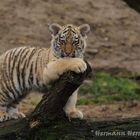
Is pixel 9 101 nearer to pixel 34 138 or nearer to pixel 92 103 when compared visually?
pixel 34 138

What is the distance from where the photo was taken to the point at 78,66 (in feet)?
20.7

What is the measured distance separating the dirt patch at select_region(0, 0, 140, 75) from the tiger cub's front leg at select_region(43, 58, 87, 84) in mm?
5790

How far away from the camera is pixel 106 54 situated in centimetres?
1327

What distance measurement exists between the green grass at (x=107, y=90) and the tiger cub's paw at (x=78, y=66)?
4.40 m

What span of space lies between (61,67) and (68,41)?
332 mm

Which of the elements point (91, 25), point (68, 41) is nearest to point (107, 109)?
point (68, 41)

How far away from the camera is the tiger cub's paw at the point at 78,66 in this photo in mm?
6270

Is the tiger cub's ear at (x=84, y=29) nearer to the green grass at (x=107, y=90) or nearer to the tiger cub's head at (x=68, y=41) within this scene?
the tiger cub's head at (x=68, y=41)

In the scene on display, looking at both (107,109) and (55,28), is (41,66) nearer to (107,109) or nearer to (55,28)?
(55,28)

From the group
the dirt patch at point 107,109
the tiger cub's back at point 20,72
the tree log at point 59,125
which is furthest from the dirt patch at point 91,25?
the tree log at point 59,125

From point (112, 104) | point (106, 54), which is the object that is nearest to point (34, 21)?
point (106, 54)

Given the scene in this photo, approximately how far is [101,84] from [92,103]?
944 mm

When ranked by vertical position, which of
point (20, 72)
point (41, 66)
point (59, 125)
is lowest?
point (59, 125)

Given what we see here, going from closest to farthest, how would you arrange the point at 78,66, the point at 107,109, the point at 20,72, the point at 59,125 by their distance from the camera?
the point at 78,66
the point at 59,125
the point at 20,72
the point at 107,109
